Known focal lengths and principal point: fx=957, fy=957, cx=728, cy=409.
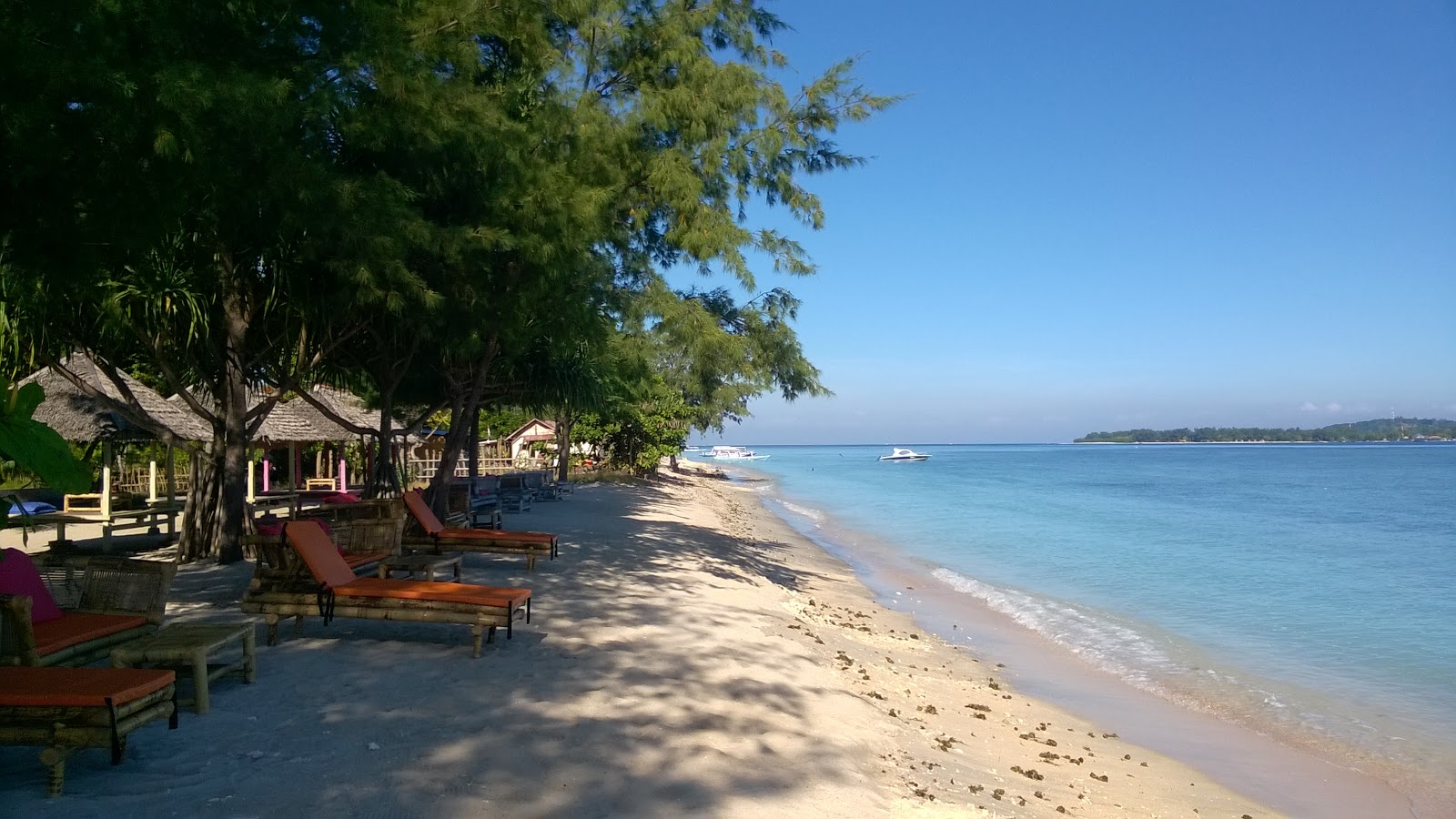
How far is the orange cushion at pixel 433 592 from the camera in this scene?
6.52 metres

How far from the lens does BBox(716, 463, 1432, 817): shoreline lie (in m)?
6.64

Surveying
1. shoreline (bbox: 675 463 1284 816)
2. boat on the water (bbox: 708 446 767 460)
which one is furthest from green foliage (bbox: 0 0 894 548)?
boat on the water (bbox: 708 446 767 460)

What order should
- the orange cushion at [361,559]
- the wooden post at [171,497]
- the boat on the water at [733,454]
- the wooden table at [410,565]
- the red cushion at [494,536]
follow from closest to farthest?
the orange cushion at [361,559], the wooden table at [410,565], the red cushion at [494,536], the wooden post at [171,497], the boat on the water at [733,454]

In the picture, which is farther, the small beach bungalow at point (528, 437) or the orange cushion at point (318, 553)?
the small beach bungalow at point (528, 437)

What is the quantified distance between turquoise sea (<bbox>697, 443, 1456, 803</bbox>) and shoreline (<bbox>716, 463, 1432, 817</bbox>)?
0.53ft

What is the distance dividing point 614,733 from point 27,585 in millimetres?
3227

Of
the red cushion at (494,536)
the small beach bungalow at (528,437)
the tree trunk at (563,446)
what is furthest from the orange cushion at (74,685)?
the small beach bungalow at (528,437)

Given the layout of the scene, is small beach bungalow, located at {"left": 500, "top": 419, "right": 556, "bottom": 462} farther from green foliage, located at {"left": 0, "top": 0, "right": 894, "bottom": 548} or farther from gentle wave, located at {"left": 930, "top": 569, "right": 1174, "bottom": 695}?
gentle wave, located at {"left": 930, "top": 569, "right": 1174, "bottom": 695}

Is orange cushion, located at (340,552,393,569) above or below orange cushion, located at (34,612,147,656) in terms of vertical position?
below

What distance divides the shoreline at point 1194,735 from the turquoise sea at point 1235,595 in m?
0.16

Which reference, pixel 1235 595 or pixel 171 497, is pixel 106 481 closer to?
pixel 171 497

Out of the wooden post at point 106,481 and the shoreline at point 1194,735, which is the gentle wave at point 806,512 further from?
the wooden post at point 106,481

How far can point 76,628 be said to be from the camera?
497 cm

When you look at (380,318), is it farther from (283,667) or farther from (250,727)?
(250,727)
